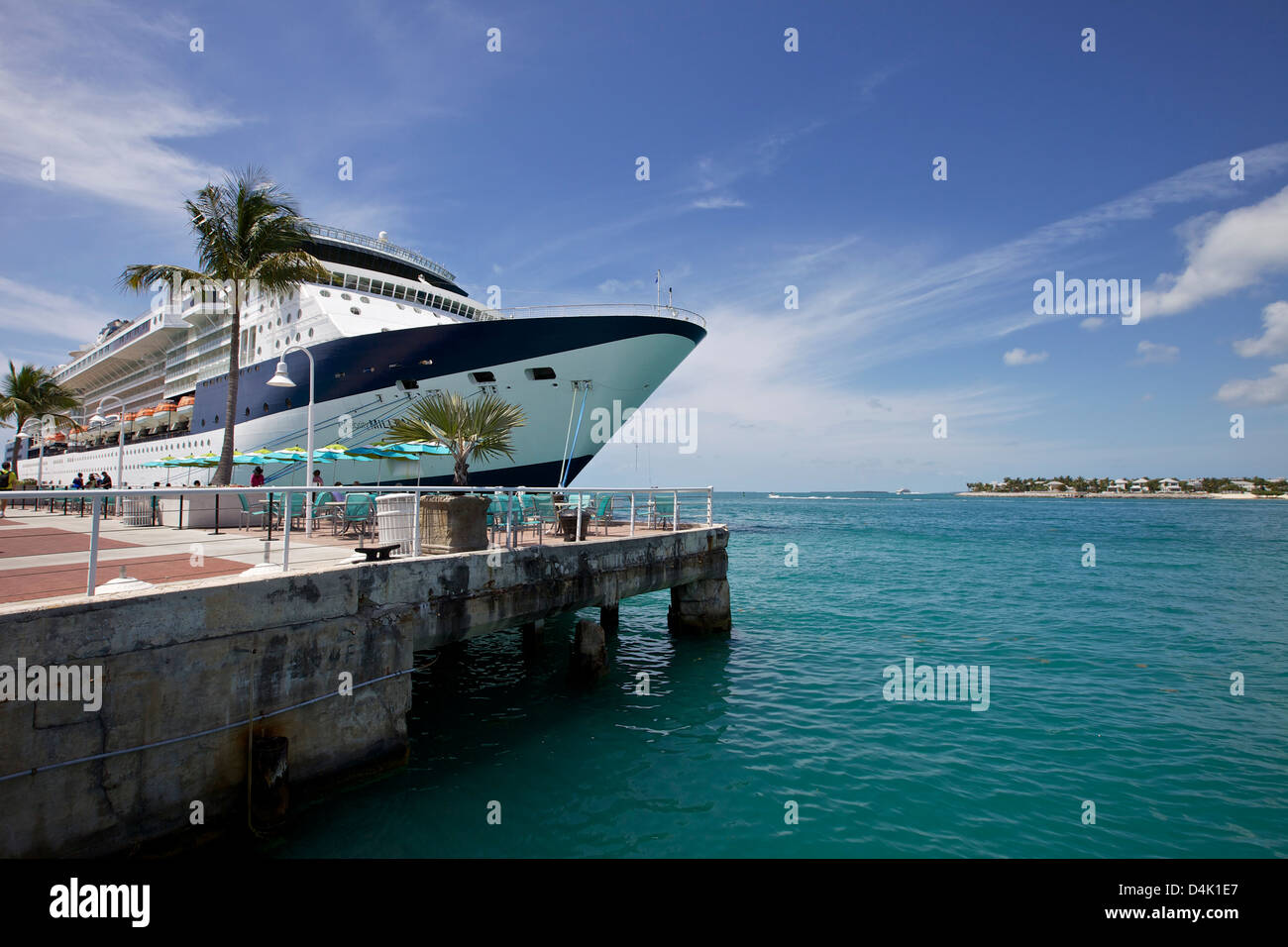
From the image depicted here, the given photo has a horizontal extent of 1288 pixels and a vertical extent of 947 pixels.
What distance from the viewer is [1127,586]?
936 inches

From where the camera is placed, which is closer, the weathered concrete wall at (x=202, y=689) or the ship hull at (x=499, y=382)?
the weathered concrete wall at (x=202, y=689)

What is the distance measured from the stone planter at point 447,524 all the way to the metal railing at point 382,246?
80.6ft

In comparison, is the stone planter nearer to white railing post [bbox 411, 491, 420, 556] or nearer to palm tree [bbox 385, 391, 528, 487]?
white railing post [bbox 411, 491, 420, 556]

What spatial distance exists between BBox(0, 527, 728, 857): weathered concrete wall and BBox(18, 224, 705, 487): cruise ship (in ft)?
40.7

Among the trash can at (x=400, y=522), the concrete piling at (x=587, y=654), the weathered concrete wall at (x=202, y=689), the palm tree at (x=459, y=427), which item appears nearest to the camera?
the weathered concrete wall at (x=202, y=689)

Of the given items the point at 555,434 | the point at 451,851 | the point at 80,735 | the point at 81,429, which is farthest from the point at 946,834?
the point at 81,429

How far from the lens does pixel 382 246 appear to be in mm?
31109

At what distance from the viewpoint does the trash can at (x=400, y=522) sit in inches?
336

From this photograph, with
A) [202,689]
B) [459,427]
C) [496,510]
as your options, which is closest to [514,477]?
[496,510]

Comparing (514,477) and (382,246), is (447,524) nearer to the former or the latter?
(514,477)

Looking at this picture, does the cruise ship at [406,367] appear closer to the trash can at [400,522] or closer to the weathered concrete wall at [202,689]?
the trash can at [400,522]

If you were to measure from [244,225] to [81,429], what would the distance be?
44.4m

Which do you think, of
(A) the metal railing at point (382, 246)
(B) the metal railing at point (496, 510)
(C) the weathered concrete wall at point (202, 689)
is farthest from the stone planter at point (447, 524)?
(A) the metal railing at point (382, 246)

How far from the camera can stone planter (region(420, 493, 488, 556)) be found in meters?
8.59
